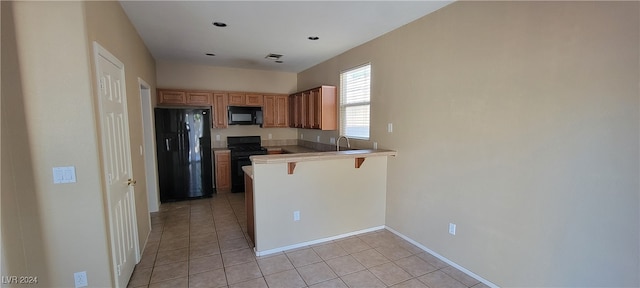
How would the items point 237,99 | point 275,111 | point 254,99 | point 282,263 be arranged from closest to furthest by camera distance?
1. point 282,263
2. point 237,99
3. point 254,99
4. point 275,111

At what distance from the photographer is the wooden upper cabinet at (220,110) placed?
211 inches

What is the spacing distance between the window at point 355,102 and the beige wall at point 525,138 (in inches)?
26.0

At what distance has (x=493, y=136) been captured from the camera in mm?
2275

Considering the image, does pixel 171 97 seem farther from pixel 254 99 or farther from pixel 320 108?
pixel 320 108

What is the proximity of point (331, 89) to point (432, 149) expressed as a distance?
2.15m

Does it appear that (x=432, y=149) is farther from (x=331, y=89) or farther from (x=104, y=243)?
(x=104, y=243)

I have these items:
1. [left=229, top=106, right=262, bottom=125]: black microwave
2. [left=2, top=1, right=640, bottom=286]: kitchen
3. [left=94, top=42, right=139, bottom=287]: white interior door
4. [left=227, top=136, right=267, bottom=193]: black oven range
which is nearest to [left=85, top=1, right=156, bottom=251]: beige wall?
[left=2, top=1, right=640, bottom=286]: kitchen

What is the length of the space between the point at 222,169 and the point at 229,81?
72.2 inches

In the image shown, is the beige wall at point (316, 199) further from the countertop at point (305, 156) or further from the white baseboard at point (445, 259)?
the white baseboard at point (445, 259)

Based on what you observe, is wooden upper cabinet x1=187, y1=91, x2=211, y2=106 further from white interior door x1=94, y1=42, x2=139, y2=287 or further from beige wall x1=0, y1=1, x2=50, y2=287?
beige wall x1=0, y1=1, x2=50, y2=287

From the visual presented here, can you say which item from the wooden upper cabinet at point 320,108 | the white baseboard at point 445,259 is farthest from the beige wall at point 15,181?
the wooden upper cabinet at point 320,108

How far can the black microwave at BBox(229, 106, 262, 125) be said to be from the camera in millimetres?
5469

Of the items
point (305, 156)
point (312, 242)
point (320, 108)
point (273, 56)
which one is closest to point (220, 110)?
point (273, 56)

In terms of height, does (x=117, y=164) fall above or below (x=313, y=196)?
above
